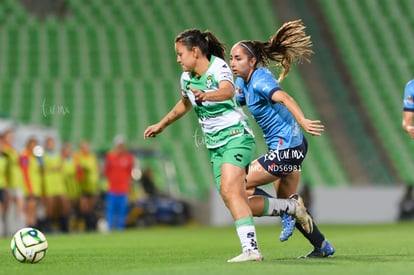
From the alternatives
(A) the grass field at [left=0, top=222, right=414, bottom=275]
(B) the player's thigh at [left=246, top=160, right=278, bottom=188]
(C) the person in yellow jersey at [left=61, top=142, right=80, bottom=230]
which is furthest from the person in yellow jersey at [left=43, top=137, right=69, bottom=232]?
(B) the player's thigh at [left=246, top=160, right=278, bottom=188]

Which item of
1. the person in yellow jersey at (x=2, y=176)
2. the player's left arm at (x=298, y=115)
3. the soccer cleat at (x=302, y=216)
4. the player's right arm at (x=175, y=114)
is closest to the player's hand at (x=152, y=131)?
the player's right arm at (x=175, y=114)

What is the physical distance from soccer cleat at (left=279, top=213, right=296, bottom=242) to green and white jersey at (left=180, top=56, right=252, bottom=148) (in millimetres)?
843

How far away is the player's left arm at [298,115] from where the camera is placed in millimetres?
7629

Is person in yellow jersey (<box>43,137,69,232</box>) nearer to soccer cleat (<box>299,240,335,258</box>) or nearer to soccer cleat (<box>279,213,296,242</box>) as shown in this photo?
soccer cleat (<box>299,240,335,258</box>)

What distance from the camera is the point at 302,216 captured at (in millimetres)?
Result: 8609

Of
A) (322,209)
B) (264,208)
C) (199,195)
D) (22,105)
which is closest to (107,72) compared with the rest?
(22,105)

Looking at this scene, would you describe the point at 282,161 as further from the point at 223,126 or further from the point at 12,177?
the point at 12,177

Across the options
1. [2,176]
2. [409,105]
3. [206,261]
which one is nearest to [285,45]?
[409,105]

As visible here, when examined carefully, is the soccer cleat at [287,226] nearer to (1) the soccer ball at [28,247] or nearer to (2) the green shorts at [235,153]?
(2) the green shorts at [235,153]

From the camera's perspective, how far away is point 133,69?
29.4 metres

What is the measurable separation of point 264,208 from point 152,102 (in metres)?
19.6

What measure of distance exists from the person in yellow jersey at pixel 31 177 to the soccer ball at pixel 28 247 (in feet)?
31.8

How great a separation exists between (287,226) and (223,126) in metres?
1.05

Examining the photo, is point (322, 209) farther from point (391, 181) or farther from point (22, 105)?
point (22, 105)
